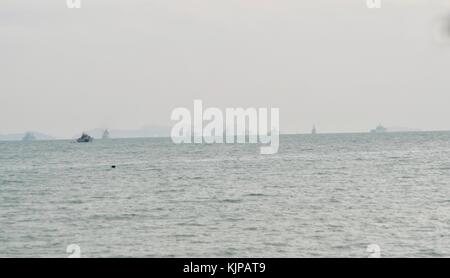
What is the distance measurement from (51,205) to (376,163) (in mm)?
35536

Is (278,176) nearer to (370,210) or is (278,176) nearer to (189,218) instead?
(370,210)

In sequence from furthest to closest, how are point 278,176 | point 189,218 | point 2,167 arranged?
point 2,167 < point 278,176 < point 189,218

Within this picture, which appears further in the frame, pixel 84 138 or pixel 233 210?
pixel 84 138

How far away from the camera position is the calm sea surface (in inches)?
835

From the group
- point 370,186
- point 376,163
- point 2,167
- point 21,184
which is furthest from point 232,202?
point 2,167

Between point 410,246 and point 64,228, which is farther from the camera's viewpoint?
point 64,228

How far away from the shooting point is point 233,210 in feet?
106

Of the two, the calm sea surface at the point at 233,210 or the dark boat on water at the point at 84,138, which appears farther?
the dark boat on water at the point at 84,138

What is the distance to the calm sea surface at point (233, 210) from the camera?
21.2 m

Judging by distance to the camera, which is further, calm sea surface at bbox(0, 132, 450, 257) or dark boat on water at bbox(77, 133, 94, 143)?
dark boat on water at bbox(77, 133, 94, 143)
